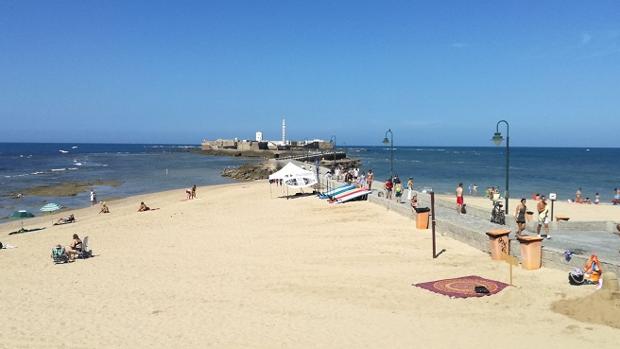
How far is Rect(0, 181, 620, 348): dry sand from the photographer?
8312 millimetres

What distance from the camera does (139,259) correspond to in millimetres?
14445

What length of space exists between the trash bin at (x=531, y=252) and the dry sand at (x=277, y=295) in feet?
0.81

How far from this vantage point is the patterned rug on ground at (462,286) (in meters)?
10.0

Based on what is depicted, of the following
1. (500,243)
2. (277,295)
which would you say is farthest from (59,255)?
(500,243)

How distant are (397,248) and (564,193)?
103 feet

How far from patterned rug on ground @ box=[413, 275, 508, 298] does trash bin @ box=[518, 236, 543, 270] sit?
1.23m

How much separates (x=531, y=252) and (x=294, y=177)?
54.1 feet

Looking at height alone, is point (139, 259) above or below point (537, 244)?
below

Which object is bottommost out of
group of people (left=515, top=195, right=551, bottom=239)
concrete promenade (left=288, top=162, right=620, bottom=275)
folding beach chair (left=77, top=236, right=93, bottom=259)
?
folding beach chair (left=77, top=236, right=93, bottom=259)

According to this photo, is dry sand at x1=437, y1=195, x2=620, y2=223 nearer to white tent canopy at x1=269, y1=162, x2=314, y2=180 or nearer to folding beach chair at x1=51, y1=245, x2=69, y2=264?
white tent canopy at x1=269, y1=162, x2=314, y2=180

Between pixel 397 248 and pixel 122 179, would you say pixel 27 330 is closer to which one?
pixel 397 248

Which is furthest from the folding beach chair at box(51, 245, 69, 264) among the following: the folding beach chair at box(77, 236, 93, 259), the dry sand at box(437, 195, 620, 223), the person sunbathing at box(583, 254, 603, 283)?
the dry sand at box(437, 195, 620, 223)

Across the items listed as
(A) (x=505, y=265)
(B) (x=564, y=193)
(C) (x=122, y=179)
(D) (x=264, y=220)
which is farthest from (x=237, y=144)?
(A) (x=505, y=265)

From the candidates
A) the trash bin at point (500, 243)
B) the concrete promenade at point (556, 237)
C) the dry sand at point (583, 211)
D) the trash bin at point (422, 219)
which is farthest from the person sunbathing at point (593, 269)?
the dry sand at point (583, 211)
